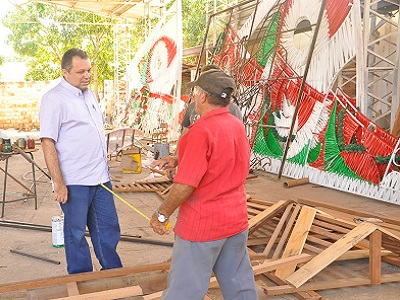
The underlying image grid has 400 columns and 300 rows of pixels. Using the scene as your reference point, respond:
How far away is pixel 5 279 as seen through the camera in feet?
13.2

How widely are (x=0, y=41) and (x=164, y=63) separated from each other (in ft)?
110

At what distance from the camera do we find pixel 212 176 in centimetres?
237

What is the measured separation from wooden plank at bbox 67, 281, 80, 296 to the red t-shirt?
3.74 feet

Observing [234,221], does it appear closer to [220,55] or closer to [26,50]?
[220,55]

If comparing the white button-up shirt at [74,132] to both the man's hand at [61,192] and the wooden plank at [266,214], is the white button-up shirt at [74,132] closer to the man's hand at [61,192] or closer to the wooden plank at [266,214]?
the man's hand at [61,192]

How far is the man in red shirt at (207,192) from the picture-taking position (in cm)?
233

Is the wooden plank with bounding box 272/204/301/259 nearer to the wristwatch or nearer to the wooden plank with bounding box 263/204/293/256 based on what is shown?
the wooden plank with bounding box 263/204/293/256

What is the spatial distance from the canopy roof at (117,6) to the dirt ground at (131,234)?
35.6 ft

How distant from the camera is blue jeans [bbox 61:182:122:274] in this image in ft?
11.2

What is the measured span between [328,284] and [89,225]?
2.00 metres

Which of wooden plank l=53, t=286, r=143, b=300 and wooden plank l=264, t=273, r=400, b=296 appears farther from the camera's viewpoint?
wooden plank l=264, t=273, r=400, b=296

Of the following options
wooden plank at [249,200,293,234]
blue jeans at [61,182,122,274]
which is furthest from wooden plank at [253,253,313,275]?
blue jeans at [61,182,122,274]

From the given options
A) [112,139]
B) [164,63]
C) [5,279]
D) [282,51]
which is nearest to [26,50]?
[164,63]

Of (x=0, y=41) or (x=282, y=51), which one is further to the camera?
(x=0, y=41)
